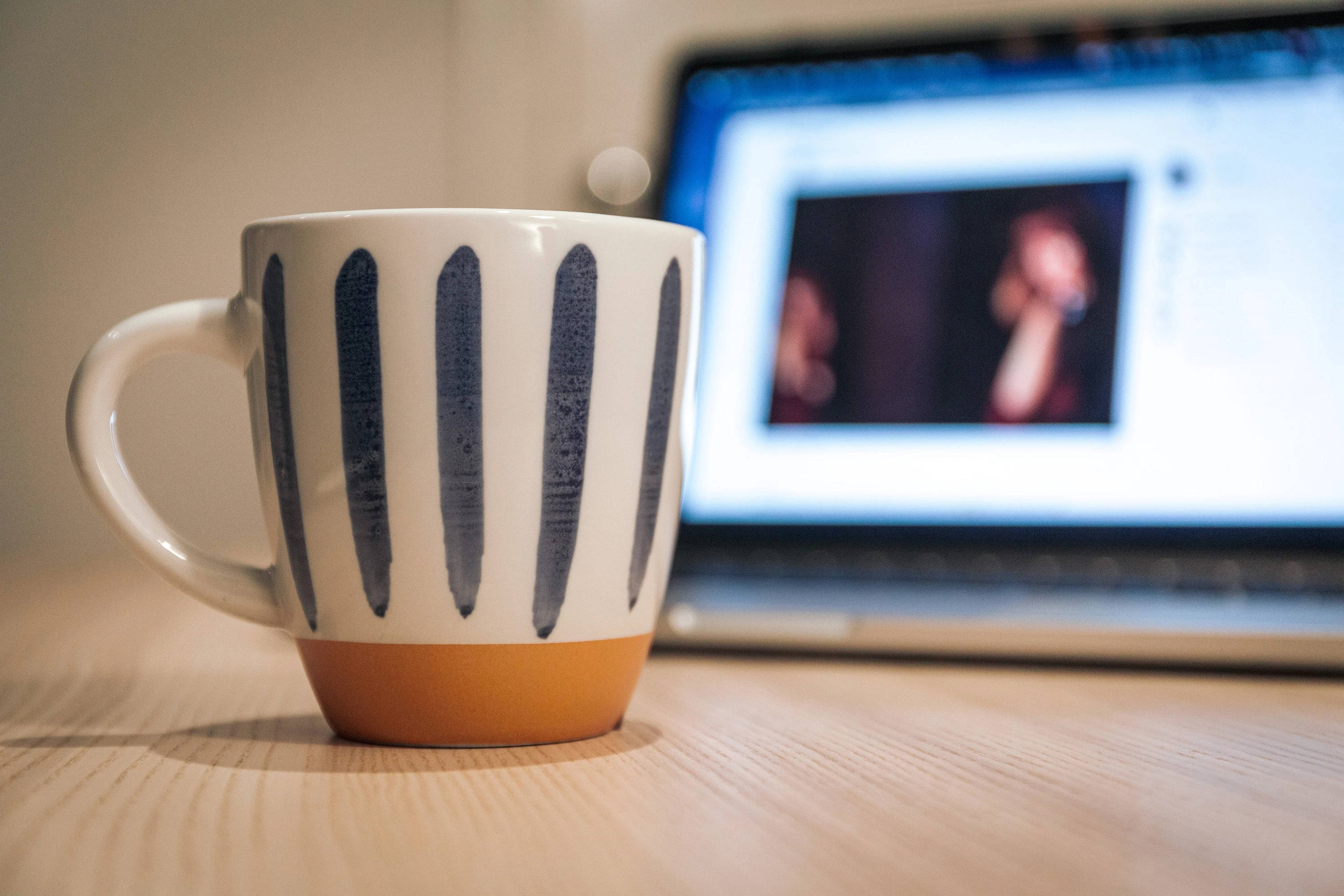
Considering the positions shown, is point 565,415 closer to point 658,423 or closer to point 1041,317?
point 658,423

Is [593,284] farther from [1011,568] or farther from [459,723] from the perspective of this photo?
[1011,568]

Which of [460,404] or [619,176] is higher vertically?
[619,176]

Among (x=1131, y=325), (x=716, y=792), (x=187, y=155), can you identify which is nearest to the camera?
(x=716, y=792)

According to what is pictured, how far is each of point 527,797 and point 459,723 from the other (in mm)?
50

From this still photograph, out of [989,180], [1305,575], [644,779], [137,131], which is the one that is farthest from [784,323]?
[137,131]

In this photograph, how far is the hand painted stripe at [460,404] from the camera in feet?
0.79

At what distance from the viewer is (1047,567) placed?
1.77ft

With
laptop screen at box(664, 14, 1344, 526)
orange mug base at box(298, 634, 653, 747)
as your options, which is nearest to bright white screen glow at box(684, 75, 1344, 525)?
laptop screen at box(664, 14, 1344, 526)

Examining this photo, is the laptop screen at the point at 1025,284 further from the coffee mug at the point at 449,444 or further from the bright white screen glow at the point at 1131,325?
the coffee mug at the point at 449,444

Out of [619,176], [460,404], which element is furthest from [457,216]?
[619,176]

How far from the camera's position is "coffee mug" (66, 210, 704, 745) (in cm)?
24

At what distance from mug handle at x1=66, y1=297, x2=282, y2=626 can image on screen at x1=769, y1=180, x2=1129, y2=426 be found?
340 mm

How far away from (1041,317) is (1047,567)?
0.41ft

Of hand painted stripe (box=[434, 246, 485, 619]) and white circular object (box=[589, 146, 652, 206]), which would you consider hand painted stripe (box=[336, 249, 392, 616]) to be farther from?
white circular object (box=[589, 146, 652, 206])
